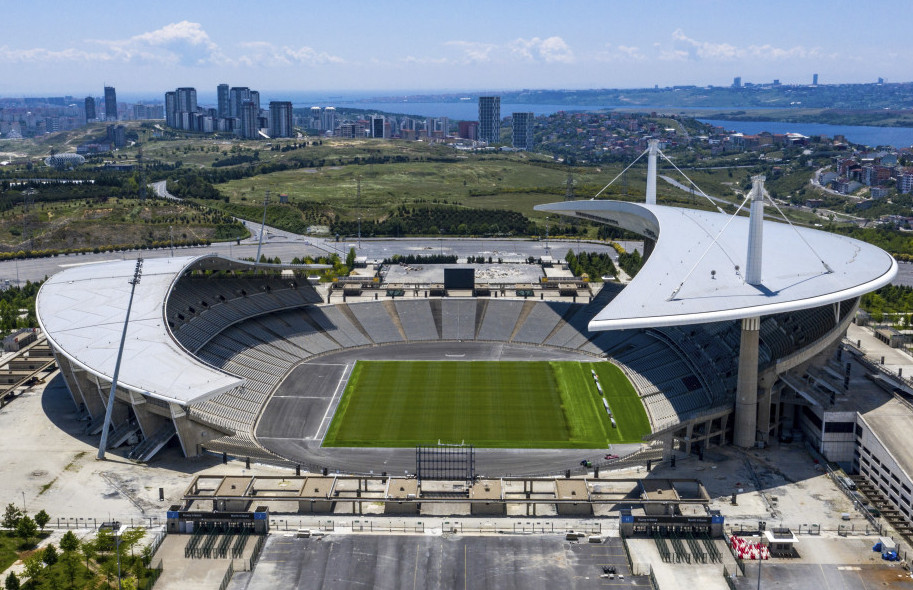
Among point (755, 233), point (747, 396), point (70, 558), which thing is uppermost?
point (755, 233)

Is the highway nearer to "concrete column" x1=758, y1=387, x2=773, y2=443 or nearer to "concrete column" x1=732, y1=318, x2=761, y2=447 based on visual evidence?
"concrete column" x1=758, y1=387, x2=773, y2=443

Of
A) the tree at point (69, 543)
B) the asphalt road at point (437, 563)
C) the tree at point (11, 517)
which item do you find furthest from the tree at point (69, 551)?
the asphalt road at point (437, 563)

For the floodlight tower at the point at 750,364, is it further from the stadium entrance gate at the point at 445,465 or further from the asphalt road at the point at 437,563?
the stadium entrance gate at the point at 445,465

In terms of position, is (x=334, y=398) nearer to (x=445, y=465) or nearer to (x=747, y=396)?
(x=445, y=465)

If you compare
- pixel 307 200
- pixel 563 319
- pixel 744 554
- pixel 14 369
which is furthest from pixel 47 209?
pixel 744 554

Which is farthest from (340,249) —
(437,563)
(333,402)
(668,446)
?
(437,563)

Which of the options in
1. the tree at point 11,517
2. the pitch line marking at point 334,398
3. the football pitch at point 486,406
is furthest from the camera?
the pitch line marking at point 334,398
